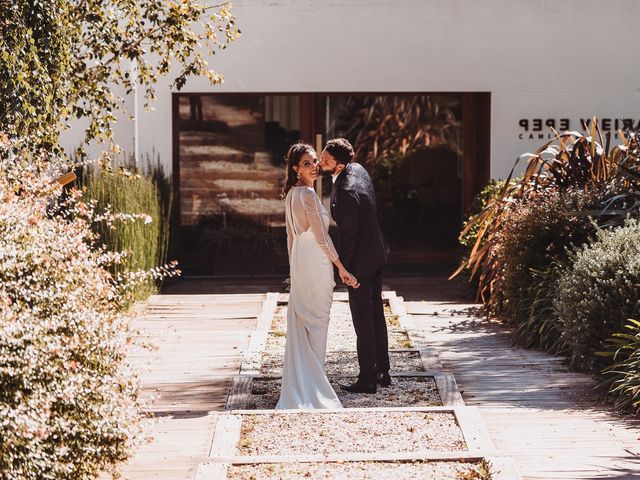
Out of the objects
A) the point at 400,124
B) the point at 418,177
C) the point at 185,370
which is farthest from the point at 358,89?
the point at 185,370

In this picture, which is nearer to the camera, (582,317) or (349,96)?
(582,317)

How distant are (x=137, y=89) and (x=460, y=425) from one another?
8.69 m

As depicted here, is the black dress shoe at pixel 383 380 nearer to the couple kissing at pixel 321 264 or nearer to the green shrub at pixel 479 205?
the couple kissing at pixel 321 264

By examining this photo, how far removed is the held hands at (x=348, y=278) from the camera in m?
7.67

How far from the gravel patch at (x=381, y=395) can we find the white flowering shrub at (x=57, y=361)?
7.86ft

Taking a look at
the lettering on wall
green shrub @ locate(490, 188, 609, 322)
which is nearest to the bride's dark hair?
green shrub @ locate(490, 188, 609, 322)

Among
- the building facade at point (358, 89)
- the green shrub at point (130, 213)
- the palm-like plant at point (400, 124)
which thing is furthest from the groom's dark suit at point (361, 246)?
the palm-like plant at point (400, 124)

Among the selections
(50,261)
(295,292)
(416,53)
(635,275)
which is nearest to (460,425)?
(295,292)

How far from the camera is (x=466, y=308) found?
12047 mm

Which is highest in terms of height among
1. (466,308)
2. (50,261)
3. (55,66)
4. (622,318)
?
(55,66)

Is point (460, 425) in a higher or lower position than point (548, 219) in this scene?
lower

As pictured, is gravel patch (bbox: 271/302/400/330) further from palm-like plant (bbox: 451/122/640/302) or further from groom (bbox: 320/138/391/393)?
groom (bbox: 320/138/391/393)

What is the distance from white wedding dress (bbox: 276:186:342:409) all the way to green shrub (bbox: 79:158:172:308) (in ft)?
13.0

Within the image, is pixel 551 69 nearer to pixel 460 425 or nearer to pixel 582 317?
pixel 582 317
